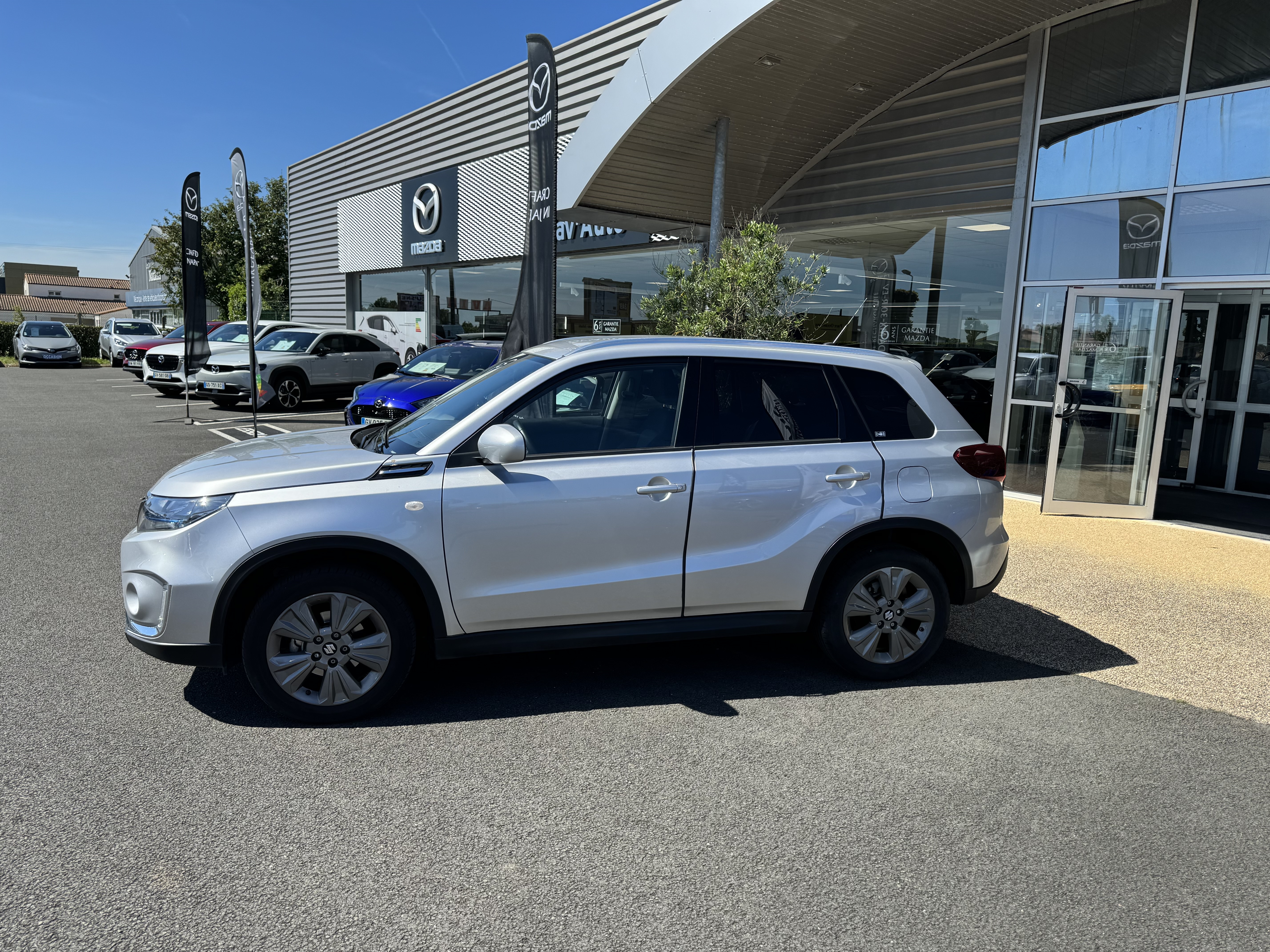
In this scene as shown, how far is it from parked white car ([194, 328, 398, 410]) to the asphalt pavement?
1312 centimetres

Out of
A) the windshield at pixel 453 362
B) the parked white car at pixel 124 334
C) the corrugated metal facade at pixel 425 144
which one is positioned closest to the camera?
the windshield at pixel 453 362

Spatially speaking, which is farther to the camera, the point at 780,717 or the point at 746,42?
the point at 746,42

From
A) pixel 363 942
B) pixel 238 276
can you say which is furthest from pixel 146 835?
pixel 238 276

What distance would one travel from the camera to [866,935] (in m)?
2.62

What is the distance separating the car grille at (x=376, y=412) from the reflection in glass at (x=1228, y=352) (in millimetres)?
9753

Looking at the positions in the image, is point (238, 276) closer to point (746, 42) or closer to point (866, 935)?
point (746, 42)

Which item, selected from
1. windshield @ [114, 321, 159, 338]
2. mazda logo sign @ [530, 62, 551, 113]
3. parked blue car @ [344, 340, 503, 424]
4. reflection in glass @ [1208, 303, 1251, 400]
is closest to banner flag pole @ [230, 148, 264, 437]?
parked blue car @ [344, 340, 503, 424]

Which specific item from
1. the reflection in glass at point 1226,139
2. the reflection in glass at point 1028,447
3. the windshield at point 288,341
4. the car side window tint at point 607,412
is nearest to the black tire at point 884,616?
the car side window tint at point 607,412

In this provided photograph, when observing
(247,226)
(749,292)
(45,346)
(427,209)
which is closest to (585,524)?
(749,292)

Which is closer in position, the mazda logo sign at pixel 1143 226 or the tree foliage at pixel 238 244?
the mazda logo sign at pixel 1143 226

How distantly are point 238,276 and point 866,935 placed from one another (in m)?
44.3

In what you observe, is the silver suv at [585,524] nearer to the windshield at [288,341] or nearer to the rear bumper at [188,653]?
the rear bumper at [188,653]

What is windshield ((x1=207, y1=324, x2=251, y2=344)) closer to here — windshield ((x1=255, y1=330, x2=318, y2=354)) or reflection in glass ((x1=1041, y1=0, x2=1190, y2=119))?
windshield ((x1=255, y1=330, x2=318, y2=354))

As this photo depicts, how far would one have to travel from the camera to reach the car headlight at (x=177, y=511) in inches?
148
